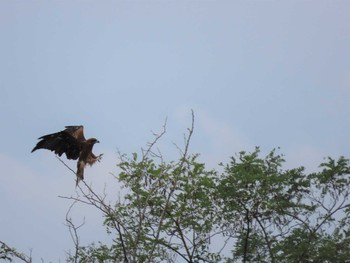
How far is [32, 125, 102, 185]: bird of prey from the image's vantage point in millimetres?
8602

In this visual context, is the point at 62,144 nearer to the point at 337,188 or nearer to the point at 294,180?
the point at 294,180

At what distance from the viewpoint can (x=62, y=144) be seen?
9.30 m

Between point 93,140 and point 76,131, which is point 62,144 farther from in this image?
point 93,140

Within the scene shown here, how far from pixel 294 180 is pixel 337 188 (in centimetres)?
157

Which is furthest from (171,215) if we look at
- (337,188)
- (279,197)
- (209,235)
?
(337,188)

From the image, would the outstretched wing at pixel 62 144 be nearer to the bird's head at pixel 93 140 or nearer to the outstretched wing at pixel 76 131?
the outstretched wing at pixel 76 131

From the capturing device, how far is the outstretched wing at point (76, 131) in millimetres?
9312

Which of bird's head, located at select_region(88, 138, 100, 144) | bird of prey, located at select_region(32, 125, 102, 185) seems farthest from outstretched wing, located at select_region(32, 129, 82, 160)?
bird's head, located at select_region(88, 138, 100, 144)

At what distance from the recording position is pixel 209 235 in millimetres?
16859

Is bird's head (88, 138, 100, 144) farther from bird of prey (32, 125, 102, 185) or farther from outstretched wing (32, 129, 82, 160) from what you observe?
outstretched wing (32, 129, 82, 160)

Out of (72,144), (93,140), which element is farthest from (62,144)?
(93,140)

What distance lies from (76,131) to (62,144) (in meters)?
0.34

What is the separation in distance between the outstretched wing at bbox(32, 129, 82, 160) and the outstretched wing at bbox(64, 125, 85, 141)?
0.30 feet

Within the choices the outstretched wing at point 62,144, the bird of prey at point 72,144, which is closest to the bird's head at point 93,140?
the bird of prey at point 72,144
